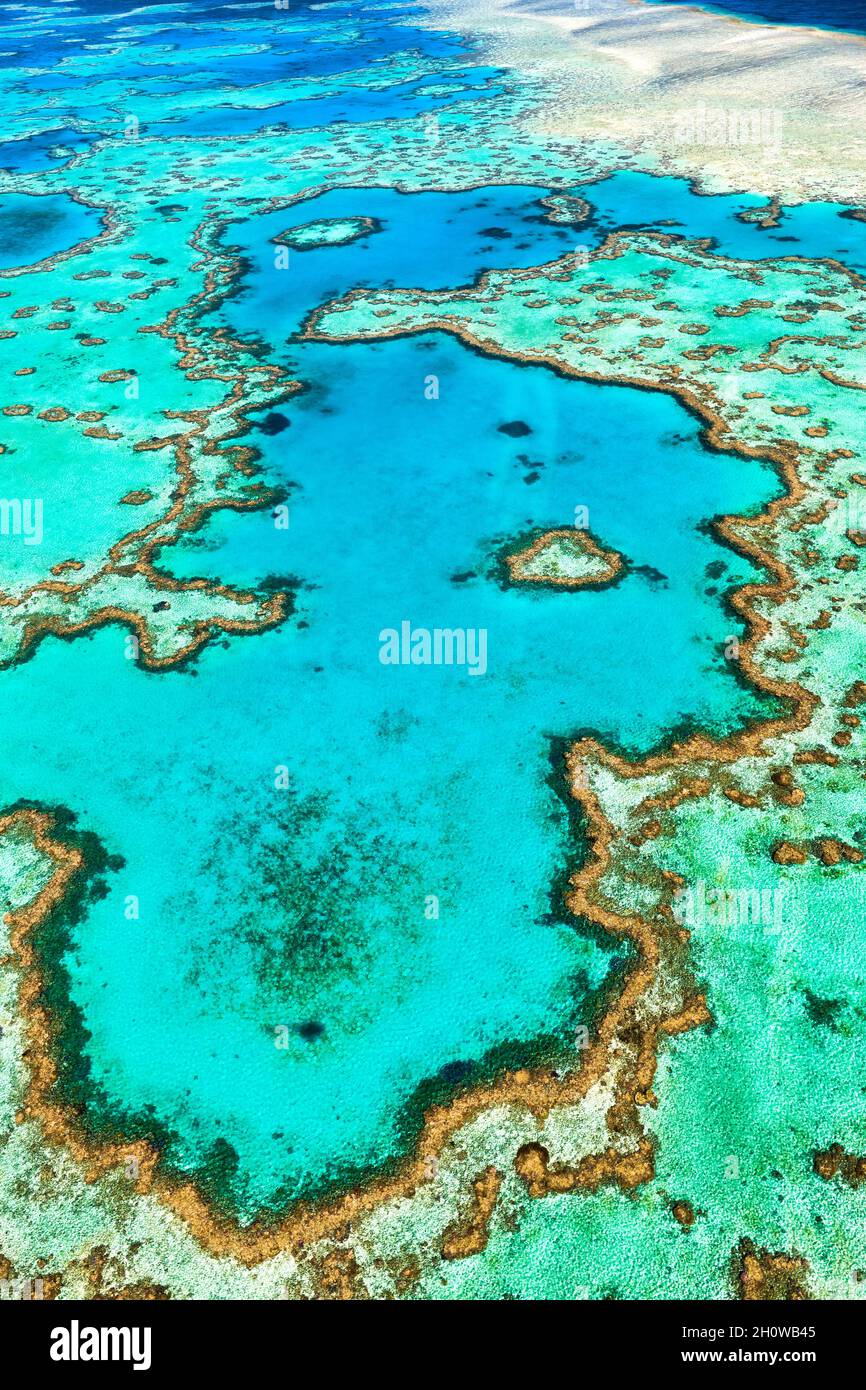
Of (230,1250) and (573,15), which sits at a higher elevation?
(573,15)

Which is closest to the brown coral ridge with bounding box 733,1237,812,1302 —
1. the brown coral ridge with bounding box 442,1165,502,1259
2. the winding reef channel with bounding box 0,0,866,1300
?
the winding reef channel with bounding box 0,0,866,1300

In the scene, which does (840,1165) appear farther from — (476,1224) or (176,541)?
(176,541)

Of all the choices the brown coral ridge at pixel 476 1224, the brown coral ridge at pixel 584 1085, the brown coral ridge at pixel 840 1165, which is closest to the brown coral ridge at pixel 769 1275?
the brown coral ridge at pixel 840 1165

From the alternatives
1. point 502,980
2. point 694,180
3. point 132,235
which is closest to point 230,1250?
point 502,980

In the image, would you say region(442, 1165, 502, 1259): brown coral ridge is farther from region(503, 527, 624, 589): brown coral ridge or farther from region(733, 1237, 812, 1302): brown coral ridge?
region(503, 527, 624, 589): brown coral ridge

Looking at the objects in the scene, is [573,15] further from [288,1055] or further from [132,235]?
[288,1055]

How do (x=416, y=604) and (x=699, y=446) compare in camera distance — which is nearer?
(x=416, y=604)

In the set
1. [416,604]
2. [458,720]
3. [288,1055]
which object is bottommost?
[288,1055]

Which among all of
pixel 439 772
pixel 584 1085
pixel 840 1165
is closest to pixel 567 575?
A: pixel 439 772
